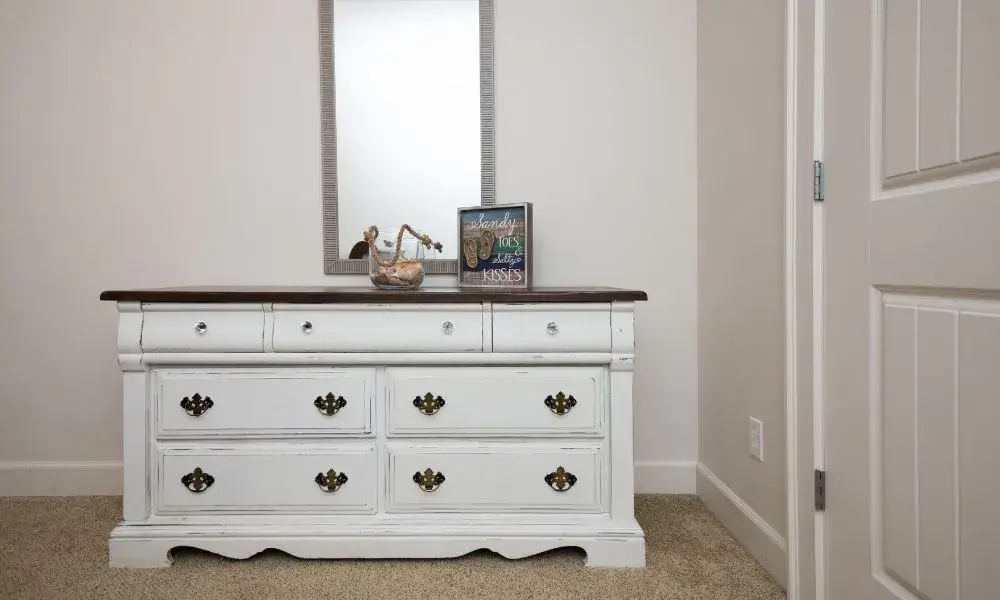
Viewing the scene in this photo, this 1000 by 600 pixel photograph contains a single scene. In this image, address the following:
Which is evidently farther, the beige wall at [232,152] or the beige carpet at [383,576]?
the beige wall at [232,152]

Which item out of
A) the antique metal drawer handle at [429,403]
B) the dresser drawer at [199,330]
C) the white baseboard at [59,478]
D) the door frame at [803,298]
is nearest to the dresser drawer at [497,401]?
the antique metal drawer handle at [429,403]

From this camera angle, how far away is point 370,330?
1.83 meters

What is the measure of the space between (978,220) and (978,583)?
A: 612 millimetres

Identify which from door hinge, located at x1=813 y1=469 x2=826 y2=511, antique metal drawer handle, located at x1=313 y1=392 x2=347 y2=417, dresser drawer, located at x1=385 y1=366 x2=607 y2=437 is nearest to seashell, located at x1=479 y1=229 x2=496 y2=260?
dresser drawer, located at x1=385 y1=366 x2=607 y2=437

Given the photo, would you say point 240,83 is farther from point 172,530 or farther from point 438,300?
point 172,530

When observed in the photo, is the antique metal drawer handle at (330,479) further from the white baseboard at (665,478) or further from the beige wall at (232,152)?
the white baseboard at (665,478)

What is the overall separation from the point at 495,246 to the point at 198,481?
1.21 m

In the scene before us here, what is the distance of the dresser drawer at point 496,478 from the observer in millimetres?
1819

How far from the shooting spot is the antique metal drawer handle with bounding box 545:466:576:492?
181 centimetres

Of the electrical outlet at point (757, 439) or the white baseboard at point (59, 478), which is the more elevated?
the electrical outlet at point (757, 439)

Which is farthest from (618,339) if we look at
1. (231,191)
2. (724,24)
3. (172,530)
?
(231,191)

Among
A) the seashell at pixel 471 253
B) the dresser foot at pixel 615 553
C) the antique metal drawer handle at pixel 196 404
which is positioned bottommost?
the dresser foot at pixel 615 553

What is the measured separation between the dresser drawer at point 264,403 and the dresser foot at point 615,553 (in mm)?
758

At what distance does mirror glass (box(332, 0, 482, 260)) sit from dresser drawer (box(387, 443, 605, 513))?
858 mm
